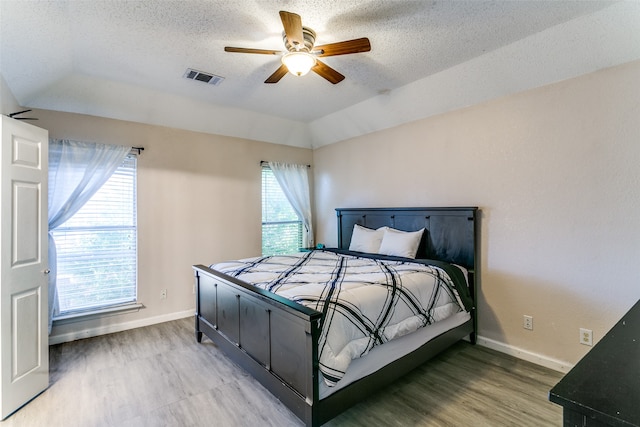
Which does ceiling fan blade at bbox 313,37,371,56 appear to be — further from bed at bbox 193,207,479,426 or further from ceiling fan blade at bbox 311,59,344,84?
bed at bbox 193,207,479,426

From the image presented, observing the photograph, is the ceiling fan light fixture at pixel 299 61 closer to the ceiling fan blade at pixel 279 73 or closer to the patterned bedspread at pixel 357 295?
the ceiling fan blade at pixel 279 73

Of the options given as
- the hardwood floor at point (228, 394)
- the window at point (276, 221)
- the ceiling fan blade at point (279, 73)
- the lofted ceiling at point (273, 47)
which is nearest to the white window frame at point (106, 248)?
the hardwood floor at point (228, 394)

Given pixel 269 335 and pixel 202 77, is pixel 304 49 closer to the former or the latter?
pixel 202 77

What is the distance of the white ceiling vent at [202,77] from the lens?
9.75 feet

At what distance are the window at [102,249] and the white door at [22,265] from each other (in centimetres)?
101

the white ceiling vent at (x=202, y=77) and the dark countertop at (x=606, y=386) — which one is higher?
the white ceiling vent at (x=202, y=77)

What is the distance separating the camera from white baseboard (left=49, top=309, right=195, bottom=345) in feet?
10.5

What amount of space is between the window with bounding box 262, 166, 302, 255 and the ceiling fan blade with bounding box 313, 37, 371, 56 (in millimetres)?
2785

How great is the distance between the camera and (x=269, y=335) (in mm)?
2117

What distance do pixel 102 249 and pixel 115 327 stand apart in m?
0.91

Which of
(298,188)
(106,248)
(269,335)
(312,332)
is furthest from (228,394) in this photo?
(298,188)

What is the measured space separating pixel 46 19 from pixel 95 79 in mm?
1117

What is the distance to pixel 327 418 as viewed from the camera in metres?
1.77

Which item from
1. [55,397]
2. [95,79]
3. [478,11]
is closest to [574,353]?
[478,11]
